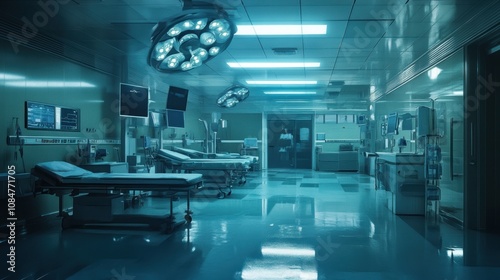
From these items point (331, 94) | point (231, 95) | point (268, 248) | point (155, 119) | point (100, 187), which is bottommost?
point (268, 248)

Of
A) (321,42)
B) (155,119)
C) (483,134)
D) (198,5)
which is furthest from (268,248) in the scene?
(155,119)

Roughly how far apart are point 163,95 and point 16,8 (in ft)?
23.9

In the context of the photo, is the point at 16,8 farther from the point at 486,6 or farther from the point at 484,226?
the point at 484,226

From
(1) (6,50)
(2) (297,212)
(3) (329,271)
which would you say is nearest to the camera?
(3) (329,271)

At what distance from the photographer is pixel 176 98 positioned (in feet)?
27.4

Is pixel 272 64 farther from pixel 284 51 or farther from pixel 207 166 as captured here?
pixel 207 166

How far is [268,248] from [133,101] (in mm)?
3943

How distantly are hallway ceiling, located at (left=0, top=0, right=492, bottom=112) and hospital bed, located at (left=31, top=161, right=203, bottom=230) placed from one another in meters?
2.04

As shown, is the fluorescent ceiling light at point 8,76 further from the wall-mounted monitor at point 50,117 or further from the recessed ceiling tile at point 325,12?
the recessed ceiling tile at point 325,12

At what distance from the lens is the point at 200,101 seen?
1485 cm

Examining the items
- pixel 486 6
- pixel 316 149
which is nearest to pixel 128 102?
pixel 486 6

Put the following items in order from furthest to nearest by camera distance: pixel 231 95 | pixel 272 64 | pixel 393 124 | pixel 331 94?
pixel 331 94 → pixel 231 95 → pixel 393 124 → pixel 272 64

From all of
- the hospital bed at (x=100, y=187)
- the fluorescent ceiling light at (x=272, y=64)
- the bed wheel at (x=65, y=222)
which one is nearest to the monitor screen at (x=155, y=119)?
the fluorescent ceiling light at (x=272, y=64)

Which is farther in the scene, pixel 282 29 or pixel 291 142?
pixel 291 142
